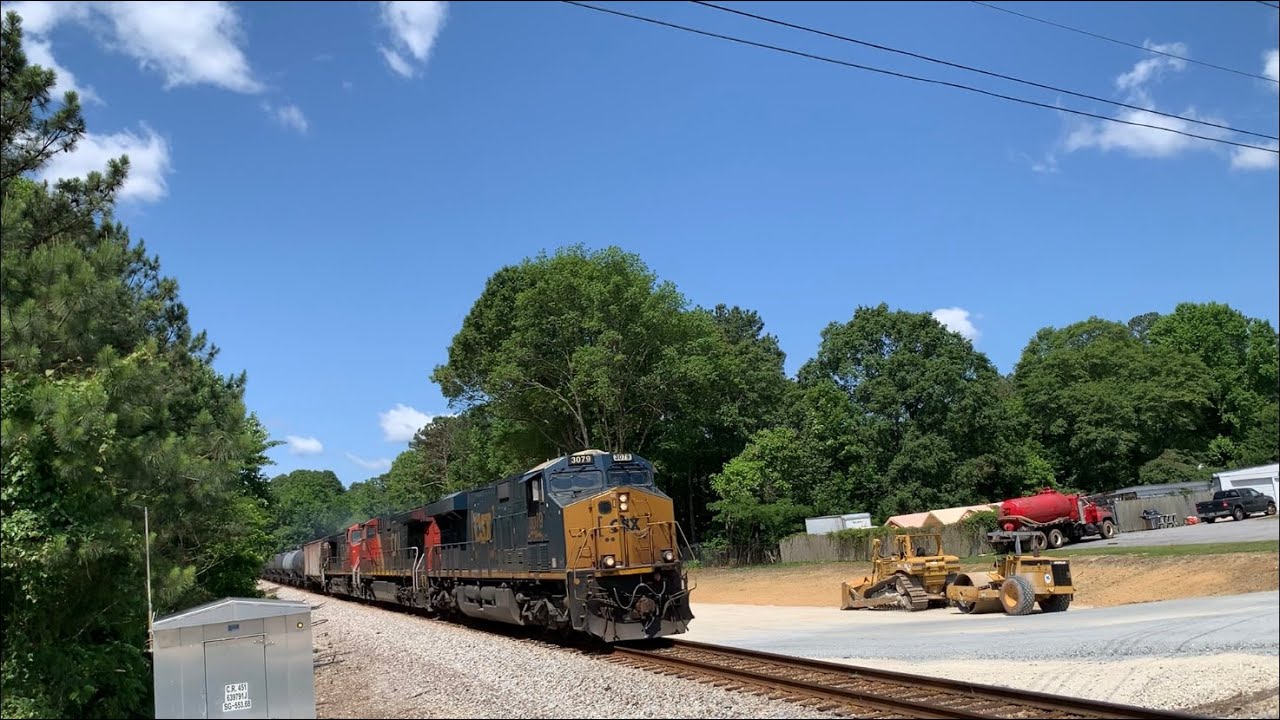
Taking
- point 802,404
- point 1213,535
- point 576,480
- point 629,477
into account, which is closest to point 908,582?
point 1213,535

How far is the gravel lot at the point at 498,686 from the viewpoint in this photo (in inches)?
394

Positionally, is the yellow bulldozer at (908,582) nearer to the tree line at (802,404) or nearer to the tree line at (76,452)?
the tree line at (76,452)

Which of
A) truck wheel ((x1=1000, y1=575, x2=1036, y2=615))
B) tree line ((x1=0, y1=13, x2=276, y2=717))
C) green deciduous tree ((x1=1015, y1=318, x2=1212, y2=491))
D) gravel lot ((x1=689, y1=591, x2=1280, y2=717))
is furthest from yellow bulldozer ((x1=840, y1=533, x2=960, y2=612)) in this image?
green deciduous tree ((x1=1015, y1=318, x2=1212, y2=491))

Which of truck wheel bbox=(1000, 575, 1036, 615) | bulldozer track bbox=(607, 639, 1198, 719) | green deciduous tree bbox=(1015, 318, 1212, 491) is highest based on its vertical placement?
green deciduous tree bbox=(1015, 318, 1212, 491)

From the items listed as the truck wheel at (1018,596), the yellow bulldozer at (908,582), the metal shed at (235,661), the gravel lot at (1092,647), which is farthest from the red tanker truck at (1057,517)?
the metal shed at (235,661)

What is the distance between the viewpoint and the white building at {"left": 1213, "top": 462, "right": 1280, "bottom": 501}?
8045 millimetres

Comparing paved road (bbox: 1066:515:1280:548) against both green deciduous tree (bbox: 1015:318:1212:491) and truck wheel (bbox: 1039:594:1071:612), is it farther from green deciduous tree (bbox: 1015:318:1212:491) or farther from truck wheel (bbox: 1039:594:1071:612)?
green deciduous tree (bbox: 1015:318:1212:491)

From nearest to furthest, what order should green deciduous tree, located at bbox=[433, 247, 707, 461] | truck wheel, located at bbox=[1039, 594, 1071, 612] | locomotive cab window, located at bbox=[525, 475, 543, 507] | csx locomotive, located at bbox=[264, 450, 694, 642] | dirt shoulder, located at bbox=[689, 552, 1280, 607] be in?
csx locomotive, located at bbox=[264, 450, 694, 642] → locomotive cab window, located at bbox=[525, 475, 543, 507] → dirt shoulder, located at bbox=[689, 552, 1280, 607] → truck wheel, located at bbox=[1039, 594, 1071, 612] → green deciduous tree, located at bbox=[433, 247, 707, 461]

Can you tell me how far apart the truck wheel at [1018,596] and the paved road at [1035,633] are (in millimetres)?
325

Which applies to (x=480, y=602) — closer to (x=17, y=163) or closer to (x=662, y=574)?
(x=662, y=574)

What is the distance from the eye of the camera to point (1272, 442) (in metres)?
7.54

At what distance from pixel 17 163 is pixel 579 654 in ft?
39.7

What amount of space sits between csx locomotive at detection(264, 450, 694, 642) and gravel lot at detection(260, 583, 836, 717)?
954 millimetres

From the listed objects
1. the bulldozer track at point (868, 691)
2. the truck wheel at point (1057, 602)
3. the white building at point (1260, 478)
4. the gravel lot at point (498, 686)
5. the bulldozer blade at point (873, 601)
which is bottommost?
the bulldozer blade at point (873, 601)
